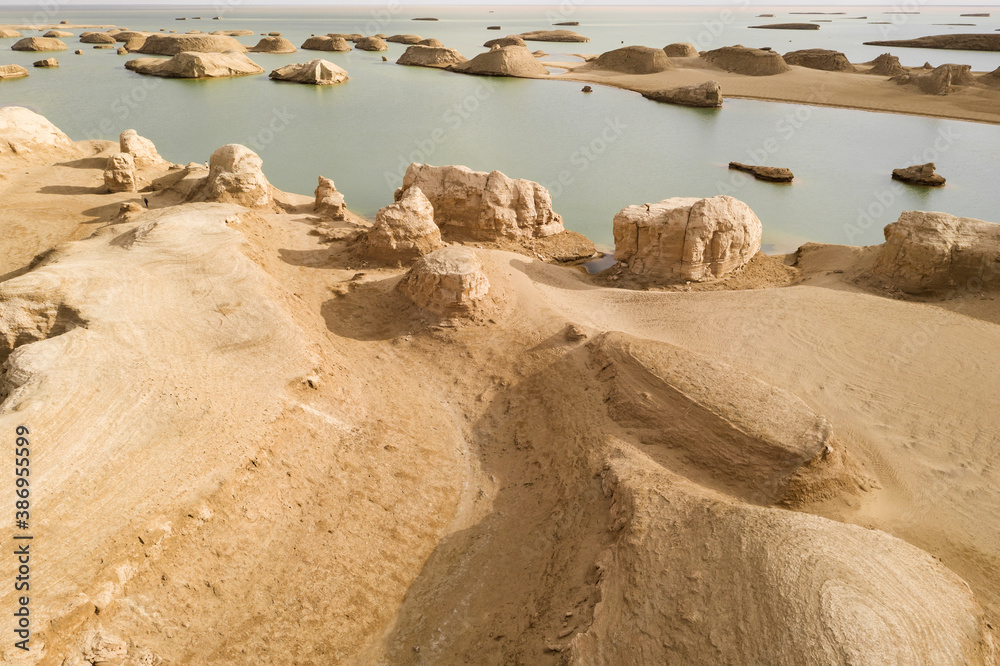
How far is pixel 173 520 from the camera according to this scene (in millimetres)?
5910

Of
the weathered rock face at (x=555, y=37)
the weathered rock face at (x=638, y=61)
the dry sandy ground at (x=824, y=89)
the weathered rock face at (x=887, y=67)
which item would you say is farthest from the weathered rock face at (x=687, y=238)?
the weathered rock face at (x=555, y=37)

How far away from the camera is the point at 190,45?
42719 millimetres

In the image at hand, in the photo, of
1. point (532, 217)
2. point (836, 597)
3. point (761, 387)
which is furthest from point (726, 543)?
point (532, 217)

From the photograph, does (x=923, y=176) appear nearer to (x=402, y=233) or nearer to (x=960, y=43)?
(x=402, y=233)

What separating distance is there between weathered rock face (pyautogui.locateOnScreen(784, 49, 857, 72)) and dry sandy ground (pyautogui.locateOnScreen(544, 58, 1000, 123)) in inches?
105

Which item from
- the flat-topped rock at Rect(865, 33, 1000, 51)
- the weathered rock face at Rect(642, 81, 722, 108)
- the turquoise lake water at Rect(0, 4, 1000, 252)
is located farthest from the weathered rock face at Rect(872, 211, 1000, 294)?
the flat-topped rock at Rect(865, 33, 1000, 51)

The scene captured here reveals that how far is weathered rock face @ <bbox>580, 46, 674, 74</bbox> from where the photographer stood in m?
42.1

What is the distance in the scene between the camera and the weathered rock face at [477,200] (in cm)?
1427

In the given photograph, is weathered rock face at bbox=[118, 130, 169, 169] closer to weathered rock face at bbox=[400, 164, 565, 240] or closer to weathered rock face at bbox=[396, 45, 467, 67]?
weathered rock face at bbox=[400, 164, 565, 240]

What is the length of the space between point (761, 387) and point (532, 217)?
8082 mm

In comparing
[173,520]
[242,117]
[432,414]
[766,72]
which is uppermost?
[766,72]

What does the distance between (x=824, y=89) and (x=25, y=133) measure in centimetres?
3962

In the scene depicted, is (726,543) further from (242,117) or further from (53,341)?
(242,117)

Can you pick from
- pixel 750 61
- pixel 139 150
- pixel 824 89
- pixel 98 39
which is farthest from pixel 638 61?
pixel 98 39
